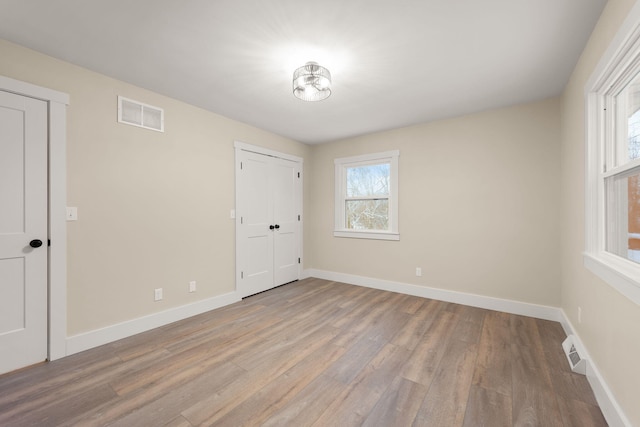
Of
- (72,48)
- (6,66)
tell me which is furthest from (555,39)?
(6,66)

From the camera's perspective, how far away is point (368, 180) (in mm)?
4422

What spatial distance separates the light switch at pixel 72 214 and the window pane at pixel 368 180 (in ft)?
11.6

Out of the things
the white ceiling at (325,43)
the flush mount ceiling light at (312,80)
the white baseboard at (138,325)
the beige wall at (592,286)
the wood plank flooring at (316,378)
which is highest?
the white ceiling at (325,43)

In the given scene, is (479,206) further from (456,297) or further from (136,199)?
(136,199)

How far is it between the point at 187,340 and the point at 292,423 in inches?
59.3

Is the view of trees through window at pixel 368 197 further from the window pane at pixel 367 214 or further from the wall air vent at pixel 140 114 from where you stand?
the wall air vent at pixel 140 114

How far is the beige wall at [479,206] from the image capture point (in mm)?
3002

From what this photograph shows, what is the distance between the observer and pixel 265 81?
2588 millimetres

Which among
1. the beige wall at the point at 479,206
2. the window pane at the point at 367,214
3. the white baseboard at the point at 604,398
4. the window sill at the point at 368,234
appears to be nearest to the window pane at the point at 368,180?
the window pane at the point at 367,214

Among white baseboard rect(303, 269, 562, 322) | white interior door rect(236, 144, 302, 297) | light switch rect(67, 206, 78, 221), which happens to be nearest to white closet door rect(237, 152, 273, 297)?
white interior door rect(236, 144, 302, 297)

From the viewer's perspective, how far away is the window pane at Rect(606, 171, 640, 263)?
1499 mm

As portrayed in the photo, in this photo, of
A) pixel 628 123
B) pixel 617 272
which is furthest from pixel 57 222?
pixel 628 123

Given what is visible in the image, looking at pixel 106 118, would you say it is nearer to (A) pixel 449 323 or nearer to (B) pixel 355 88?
(B) pixel 355 88

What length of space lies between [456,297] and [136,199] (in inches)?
158
